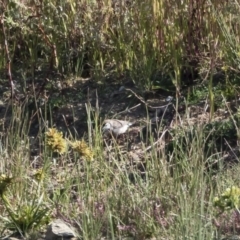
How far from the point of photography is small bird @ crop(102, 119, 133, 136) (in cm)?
557

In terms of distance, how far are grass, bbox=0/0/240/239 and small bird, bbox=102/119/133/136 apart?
0.10m

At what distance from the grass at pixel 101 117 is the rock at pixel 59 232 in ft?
0.13

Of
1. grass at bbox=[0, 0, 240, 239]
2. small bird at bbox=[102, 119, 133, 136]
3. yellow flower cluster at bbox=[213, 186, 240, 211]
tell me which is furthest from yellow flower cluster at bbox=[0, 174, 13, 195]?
small bird at bbox=[102, 119, 133, 136]

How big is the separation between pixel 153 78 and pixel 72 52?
30.5 inches

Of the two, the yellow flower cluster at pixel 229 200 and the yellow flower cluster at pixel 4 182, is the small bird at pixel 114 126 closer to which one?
the yellow flower cluster at pixel 4 182

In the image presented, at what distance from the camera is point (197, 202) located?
363 centimetres

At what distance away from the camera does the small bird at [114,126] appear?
5.57 metres

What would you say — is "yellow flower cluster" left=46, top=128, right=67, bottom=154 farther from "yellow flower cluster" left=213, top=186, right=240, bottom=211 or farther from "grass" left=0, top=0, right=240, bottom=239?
"yellow flower cluster" left=213, top=186, right=240, bottom=211

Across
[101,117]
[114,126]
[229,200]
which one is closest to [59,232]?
[229,200]

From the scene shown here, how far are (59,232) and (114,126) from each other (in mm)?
1798

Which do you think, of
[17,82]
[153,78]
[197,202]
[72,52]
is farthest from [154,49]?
[197,202]

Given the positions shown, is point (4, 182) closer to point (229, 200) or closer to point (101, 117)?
point (229, 200)

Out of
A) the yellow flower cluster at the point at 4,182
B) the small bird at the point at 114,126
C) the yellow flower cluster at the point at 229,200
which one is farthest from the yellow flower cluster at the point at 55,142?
the small bird at the point at 114,126

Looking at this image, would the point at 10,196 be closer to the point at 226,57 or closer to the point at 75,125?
the point at 75,125
